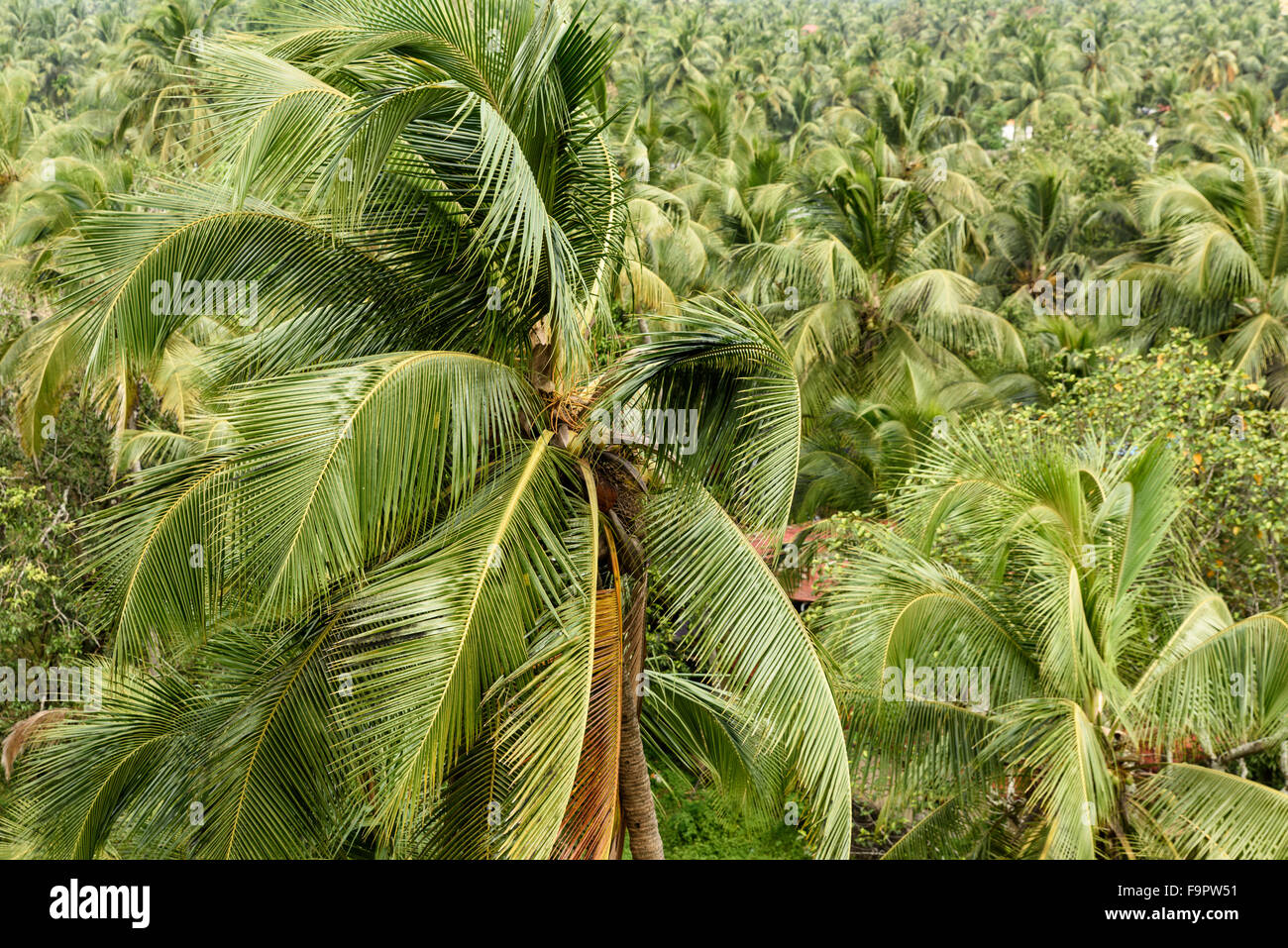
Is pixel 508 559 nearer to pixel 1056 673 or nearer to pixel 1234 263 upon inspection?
pixel 1056 673

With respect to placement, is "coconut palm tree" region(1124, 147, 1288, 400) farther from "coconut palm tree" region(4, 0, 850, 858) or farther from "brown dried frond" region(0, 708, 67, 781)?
"brown dried frond" region(0, 708, 67, 781)

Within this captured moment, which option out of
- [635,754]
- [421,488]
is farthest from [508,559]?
[635,754]

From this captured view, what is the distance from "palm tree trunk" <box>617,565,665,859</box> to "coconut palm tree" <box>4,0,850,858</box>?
0.03 metres

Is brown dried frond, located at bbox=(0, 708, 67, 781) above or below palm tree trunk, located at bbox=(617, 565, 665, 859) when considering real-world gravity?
below

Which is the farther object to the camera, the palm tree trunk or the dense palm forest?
the palm tree trunk

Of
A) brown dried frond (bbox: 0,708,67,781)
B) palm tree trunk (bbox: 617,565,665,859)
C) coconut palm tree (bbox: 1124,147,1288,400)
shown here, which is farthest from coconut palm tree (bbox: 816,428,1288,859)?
coconut palm tree (bbox: 1124,147,1288,400)

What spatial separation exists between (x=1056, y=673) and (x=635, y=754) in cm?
270

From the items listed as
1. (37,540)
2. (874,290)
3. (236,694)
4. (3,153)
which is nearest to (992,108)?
(874,290)

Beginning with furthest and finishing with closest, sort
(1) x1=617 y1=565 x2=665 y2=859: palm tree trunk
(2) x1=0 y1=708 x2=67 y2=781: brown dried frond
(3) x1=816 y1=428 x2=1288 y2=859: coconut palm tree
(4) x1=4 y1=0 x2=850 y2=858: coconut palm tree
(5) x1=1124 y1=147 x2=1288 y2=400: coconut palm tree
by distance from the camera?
(5) x1=1124 y1=147 x2=1288 y2=400: coconut palm tree, (2) x1=0 y1=708 x2=67 y2=781: brown dried frond, (3) x1=816 y1=428 x2=1288 y2=859: coconut palm tree, (1) x1=617 y1=565 x2=665 y2=859: palm tree trunk, (4) x1=4 y1=0 x2=850 y2=858: coconut palm tree

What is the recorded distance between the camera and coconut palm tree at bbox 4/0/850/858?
14.8 feet

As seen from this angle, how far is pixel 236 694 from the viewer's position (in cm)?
586

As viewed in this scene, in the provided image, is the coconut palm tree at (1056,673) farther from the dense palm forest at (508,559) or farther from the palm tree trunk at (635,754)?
the palm tree trunk at (635,754)

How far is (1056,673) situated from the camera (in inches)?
246

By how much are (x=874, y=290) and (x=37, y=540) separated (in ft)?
42.4
